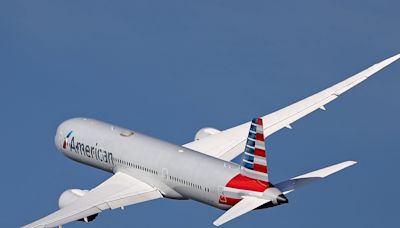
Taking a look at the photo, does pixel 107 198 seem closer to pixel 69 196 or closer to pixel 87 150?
pixel 69 196

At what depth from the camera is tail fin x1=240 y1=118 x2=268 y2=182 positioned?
310ft

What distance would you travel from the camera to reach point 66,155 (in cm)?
11531

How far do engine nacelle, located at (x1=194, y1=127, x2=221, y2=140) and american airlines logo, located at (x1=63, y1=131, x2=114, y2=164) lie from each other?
9.98m

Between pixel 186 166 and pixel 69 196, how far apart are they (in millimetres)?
10038

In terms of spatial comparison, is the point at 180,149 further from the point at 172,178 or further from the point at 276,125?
the point at 276,125

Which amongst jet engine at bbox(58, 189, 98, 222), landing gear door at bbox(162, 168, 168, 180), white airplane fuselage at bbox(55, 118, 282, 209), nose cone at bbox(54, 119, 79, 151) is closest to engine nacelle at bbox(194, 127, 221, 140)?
white airplane fuselage at bbox(55, 118, 282, 209)

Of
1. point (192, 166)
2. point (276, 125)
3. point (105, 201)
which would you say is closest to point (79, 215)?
point (105, 201)

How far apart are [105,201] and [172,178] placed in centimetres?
576

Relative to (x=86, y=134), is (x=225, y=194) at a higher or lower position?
lower

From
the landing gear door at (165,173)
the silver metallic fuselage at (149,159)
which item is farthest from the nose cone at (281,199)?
the landing gear door at (165,173)

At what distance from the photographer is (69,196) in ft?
344

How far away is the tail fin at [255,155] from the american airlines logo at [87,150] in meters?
16.5

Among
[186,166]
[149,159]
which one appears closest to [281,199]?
[186,166]

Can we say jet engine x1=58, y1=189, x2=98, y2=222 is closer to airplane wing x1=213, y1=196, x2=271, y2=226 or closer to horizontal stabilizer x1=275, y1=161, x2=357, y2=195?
airplane wing x1=213, y1=196, x2=271, y2=226
